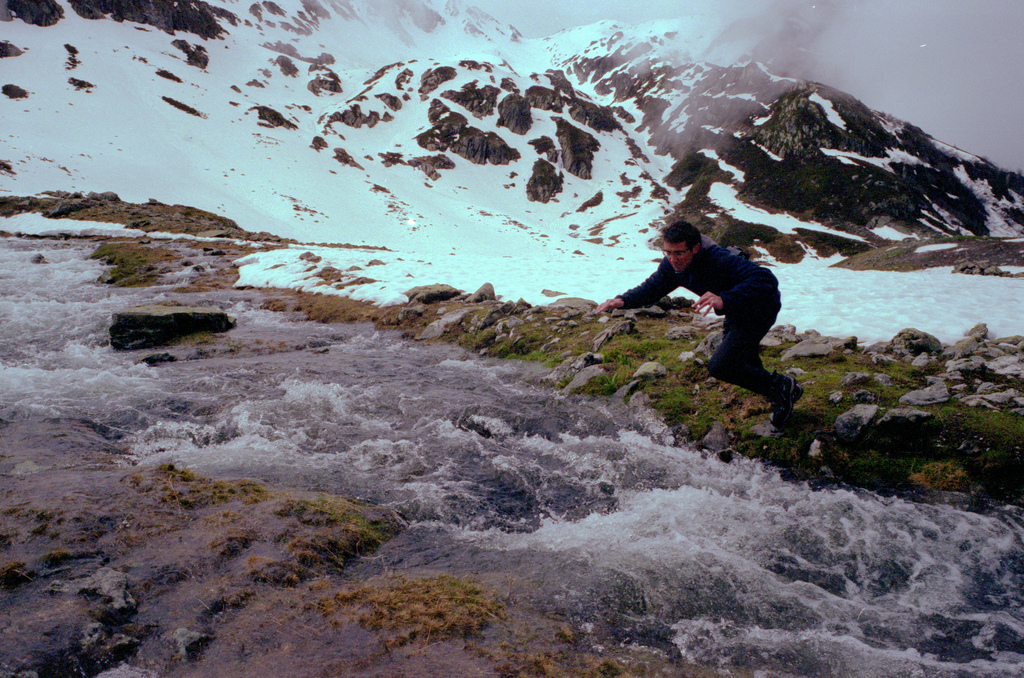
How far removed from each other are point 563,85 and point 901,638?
174m

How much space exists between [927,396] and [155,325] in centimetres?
1612

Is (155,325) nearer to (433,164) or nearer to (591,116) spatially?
(433,164)

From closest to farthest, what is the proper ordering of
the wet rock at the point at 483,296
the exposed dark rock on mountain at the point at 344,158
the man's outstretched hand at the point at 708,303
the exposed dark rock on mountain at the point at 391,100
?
the man's outstretched hand at the point at 708,303 < the wet rock at the point at 483,296 < the exposed dark rock on mountain at the point at 344,158 < the exposed dark rock on mountain at the point at 391,100

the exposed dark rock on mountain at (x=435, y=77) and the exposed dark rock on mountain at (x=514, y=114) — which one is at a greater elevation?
the exposed dark rock on mountain at (x=435, y=77)

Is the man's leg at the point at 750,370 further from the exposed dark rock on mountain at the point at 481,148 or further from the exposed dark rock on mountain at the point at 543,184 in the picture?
the exposed dark rock on mountain at the point at 481,148

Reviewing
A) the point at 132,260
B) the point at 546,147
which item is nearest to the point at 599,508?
the point at 132,260

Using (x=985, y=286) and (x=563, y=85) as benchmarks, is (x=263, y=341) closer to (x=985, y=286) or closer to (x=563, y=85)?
(x=985, y=286)

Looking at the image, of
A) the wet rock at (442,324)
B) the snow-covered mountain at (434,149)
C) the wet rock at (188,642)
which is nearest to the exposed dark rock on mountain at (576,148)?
the snow-covered mountain at (434,149)

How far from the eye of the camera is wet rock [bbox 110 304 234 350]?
1102 cm

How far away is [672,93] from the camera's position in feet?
573

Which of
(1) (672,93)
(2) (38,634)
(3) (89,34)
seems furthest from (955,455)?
(1) (672,93)

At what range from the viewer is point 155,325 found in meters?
11.4

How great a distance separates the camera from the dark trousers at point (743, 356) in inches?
231

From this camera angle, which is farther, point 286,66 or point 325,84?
point 286,66
